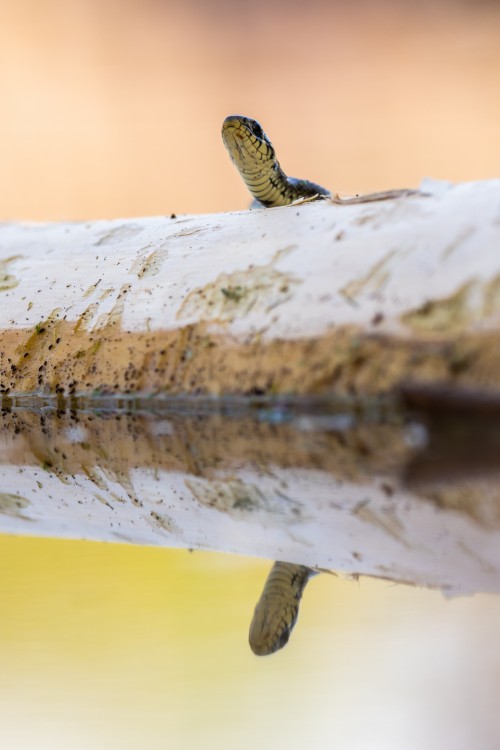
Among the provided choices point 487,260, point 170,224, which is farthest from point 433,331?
point 170,224

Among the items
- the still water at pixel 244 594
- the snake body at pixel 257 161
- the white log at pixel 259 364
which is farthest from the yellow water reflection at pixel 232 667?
the snake body at pixel 257 161

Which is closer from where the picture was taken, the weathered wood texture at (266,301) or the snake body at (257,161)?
the weathered wood texture at (266,301)

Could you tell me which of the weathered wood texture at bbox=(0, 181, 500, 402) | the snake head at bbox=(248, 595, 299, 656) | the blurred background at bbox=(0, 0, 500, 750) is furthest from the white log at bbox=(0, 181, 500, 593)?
the blurred background at bbox=(0, 0, 500, 750)

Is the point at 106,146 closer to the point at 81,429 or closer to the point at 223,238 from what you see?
the point at 223,238

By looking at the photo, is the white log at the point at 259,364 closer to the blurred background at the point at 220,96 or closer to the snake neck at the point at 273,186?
the snake neck at the point at 273,186

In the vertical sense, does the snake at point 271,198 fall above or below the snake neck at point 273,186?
above

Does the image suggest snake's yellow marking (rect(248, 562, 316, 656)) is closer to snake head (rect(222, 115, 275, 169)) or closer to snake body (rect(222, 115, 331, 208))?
snake body (rect(222, 115, 331, 208))

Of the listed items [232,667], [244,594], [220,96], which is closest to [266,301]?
[244,594]
